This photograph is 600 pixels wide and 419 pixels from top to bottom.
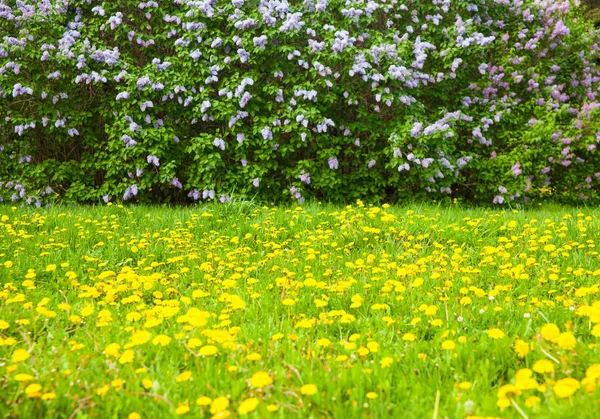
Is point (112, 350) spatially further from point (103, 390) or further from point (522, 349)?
point (522, 349)

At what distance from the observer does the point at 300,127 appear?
21.0ft

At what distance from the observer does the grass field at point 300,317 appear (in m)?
1.85

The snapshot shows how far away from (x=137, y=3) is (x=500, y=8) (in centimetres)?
555

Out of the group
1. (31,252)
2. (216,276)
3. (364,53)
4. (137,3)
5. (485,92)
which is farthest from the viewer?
(485,92)

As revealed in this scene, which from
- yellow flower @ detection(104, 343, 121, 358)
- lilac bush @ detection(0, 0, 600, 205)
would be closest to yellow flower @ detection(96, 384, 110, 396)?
yellow flower @ detection(104, 343, 121, 358)

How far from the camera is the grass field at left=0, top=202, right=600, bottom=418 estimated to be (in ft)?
6.06

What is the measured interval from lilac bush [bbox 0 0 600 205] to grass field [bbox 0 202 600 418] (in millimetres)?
1356

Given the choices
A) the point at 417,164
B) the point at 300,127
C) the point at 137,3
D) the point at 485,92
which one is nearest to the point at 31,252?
the point at 300,127

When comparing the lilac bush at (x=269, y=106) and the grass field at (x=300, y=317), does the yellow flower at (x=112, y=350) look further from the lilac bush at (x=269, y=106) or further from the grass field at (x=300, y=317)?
the lilac bush at (x=269, y=106)

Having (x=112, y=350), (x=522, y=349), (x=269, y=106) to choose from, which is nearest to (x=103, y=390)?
(x=112, y=350)

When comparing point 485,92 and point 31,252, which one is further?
point 485,92

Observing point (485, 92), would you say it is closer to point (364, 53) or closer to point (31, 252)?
point (364, 53)

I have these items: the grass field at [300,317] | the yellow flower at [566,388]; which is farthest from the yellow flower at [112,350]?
the yellow flower at [566,388]

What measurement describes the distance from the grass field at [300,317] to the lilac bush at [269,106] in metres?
1.36
